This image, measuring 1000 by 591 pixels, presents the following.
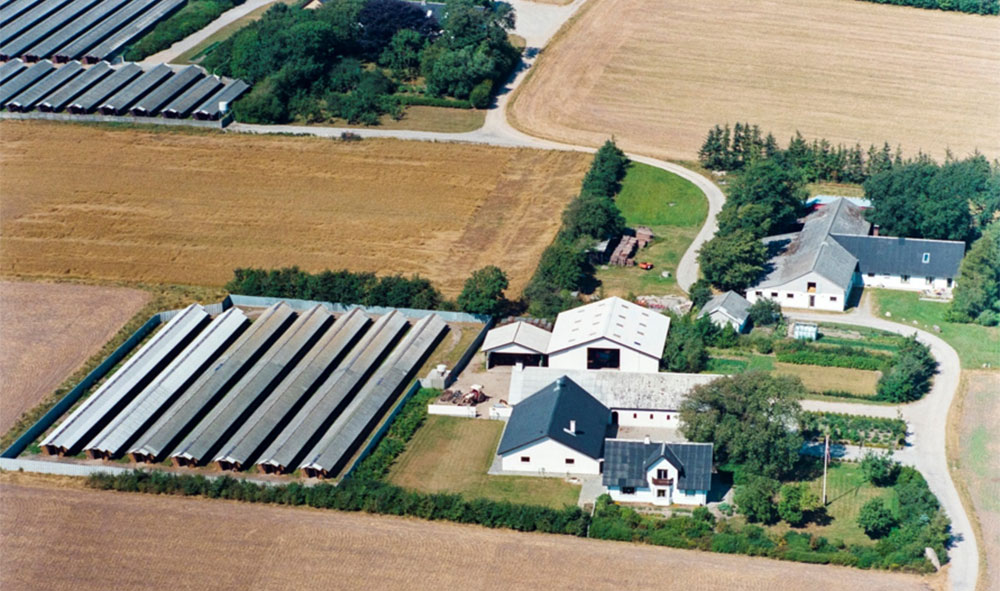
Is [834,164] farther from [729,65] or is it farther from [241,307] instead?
[241,307]

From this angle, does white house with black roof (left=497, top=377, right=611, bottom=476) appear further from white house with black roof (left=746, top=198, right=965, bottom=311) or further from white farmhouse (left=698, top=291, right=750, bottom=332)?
white house with black roof (left=746, top=198, right=965, bottom=311)

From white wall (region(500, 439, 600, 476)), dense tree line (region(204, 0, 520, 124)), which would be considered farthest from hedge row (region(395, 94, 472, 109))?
white wall (region(500, 439, 600, 476))

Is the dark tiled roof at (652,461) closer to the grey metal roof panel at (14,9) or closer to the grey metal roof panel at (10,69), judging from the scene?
the grey metal roof panel at (10,69)

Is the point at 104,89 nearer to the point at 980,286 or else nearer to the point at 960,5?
the point at 980,286

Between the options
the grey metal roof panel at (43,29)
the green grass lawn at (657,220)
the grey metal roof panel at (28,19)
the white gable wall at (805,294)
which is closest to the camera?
the white gable wall at (805,294)

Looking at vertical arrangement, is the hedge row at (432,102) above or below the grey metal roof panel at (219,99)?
below

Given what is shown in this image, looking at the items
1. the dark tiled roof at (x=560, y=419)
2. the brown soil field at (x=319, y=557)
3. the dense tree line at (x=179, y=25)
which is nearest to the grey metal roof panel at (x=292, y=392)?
the brown soil field at (x=319, y=557)

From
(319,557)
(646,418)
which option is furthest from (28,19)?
(319,557)
